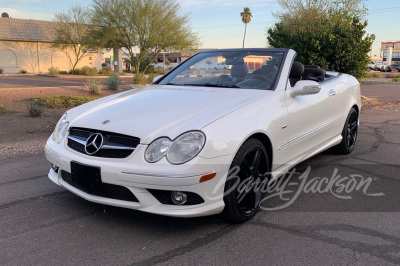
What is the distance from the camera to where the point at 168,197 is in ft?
10.3

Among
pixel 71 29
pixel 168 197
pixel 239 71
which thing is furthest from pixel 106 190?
pixel 71 29

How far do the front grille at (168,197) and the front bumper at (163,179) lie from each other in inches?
1.0

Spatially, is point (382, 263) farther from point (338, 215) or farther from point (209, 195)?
point (209, 195)

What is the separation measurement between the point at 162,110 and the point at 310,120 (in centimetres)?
195

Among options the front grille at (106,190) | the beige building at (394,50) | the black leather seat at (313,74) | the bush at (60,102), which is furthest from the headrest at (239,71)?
the beige building at (394,50)

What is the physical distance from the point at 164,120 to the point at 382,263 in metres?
2.07

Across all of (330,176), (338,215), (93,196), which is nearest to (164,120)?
(93,196)

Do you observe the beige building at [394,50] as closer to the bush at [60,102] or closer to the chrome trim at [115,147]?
the bush at [60,102]

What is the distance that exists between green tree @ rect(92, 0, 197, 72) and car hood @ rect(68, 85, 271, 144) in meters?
22.9

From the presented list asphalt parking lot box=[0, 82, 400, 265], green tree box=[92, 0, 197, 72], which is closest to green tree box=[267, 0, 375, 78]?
asphalt parking lot box=[0, 82, 400, 265]

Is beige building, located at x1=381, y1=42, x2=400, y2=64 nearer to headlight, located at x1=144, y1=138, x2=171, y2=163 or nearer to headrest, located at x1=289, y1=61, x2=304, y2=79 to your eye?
headrest, located at x1=289, y1=61, x2=304, y2=79

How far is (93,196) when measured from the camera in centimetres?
334

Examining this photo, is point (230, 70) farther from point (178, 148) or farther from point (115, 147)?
point (115, 147)

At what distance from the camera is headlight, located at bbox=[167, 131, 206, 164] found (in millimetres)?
3066
